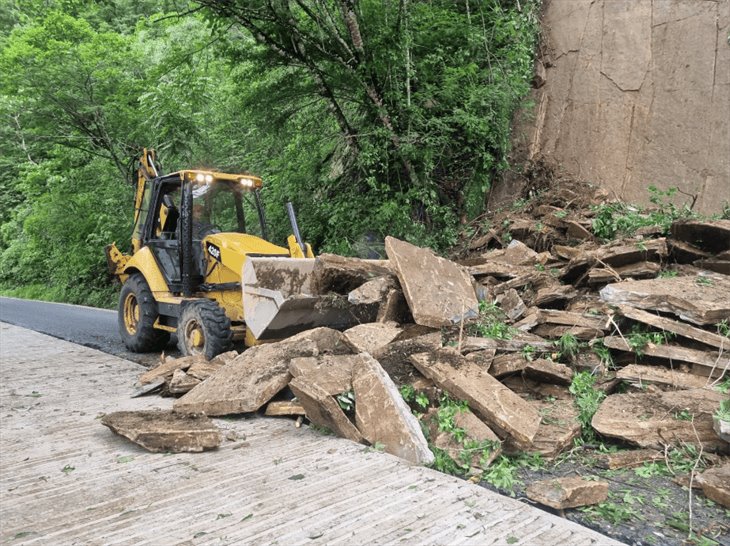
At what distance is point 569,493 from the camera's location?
2820mm

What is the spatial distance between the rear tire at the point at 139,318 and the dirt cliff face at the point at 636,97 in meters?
7.28

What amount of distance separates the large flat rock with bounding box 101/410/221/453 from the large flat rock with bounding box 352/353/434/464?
1058 millimetres

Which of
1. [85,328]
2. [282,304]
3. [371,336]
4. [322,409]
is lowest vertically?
[85,328]

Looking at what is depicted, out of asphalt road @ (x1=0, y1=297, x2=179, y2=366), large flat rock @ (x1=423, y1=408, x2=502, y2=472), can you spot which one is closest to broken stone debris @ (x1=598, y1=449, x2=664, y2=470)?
large flat rock @ (x1=423, y1=408, x2=502, y2=472)

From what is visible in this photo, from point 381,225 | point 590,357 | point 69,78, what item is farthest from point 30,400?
point 69,78

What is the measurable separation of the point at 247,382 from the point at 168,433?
0.99 meters

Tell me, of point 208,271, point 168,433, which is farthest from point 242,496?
point 208,271

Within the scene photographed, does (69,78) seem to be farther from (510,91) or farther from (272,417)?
(272,417)

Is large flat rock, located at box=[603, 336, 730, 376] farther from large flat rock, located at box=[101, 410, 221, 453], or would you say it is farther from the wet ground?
large flat rock, located at box=[101, 410, 221, 453]

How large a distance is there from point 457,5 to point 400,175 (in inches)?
150

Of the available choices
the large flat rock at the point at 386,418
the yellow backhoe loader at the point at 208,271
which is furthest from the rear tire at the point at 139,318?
the large flat rock at the point at 386,418

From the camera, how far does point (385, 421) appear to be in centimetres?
374

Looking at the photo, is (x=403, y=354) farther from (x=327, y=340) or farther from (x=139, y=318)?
(x=139, y=318)

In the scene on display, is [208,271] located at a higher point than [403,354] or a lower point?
higher
